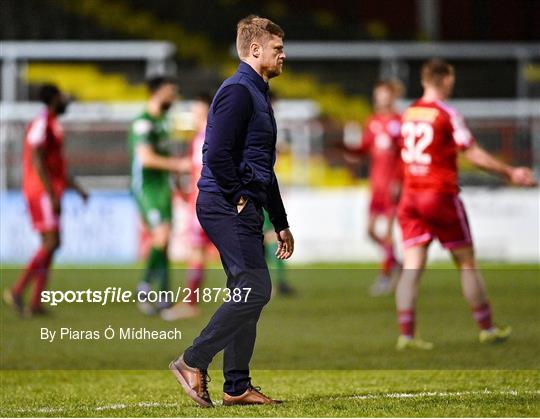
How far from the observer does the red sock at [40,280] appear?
12.6 meters

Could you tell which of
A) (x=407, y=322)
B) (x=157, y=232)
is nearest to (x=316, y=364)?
(x=407, y=322)

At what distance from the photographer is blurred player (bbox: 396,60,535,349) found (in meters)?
9.77

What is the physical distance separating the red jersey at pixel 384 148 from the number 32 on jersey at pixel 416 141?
5.12 m

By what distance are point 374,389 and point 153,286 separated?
6069 mm

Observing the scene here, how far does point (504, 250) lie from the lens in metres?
19.0

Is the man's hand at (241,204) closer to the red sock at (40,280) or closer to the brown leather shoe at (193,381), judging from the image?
the brown leather shoe at (193,381)

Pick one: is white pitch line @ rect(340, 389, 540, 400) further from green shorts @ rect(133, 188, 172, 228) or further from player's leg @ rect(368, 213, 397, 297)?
player's leg @ rect(368, 213, 397, 297)

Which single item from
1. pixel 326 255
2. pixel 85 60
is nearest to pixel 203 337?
pixel 326 255

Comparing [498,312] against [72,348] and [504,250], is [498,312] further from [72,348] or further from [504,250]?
[504,250]

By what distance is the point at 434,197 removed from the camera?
984 cm

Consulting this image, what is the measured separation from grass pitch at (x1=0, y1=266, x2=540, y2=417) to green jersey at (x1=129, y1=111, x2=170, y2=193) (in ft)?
3.91

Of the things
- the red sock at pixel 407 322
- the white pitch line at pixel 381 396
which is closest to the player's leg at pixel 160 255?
the red sock at pixel 407 322

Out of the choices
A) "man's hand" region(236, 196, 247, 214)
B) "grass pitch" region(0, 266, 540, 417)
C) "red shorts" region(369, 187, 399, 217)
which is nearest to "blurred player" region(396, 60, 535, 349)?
"grass pitch" region(0, 266, 540, 417)

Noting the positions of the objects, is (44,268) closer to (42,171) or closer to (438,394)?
(42,171)
